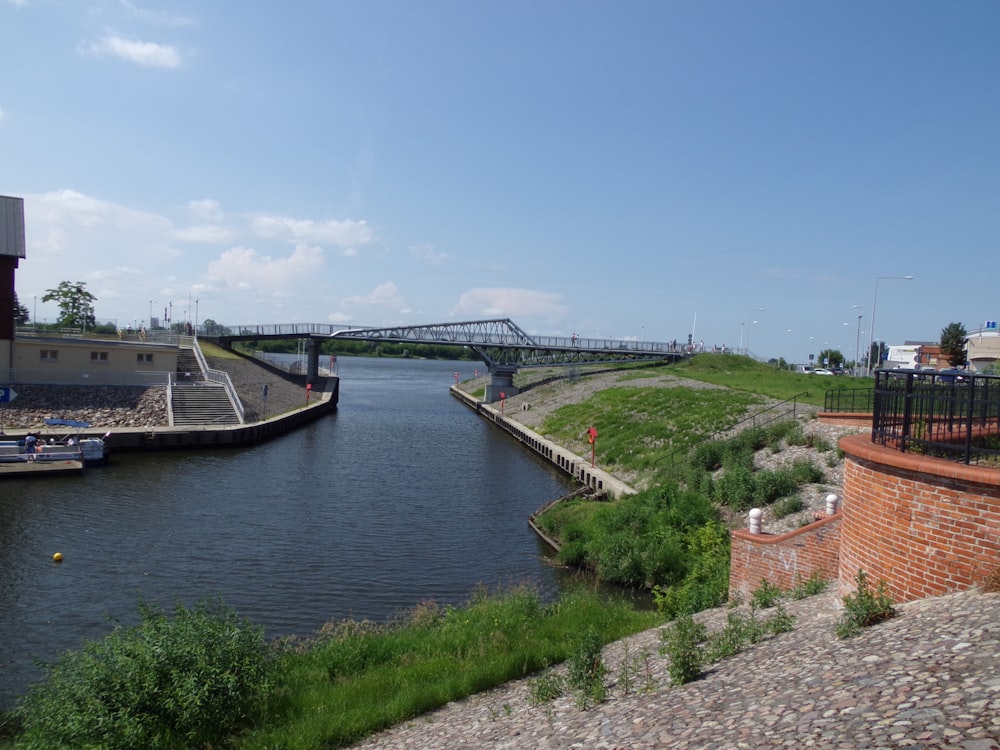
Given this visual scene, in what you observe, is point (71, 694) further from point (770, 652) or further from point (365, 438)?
point (365, 438)

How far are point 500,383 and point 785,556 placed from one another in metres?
70.8

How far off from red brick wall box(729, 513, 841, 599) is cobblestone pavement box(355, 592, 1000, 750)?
201cm

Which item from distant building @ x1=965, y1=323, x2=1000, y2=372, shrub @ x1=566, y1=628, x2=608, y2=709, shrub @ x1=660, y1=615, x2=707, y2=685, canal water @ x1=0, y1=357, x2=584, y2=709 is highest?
distant building @ x1=965, y1=323, x2=1000, y2=372

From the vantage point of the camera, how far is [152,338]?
63.6m

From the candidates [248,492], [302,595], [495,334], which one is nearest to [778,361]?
[495,334]

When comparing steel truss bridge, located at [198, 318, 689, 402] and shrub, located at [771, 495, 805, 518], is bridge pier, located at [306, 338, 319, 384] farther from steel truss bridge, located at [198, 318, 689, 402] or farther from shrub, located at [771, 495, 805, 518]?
shrub, located at [771, 495, 805, 518]

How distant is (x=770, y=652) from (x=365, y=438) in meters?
44.8

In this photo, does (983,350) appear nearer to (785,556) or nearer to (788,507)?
(788,507)

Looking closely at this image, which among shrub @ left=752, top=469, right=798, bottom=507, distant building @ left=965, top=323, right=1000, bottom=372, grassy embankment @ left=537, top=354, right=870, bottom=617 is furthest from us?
distant building @ left=965, top=323, right=1000, bottom=372

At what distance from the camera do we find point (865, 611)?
8.48 meters

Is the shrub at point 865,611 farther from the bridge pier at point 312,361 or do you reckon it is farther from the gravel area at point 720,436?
the bridge pier at point 312,361

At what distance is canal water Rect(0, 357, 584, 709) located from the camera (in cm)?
1767

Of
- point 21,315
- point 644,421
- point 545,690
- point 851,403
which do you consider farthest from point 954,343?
point 21,315

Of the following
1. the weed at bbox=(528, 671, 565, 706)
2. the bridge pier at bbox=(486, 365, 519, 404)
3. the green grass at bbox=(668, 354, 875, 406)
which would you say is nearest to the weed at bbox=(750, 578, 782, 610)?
the weed at bbox=(528, 671, 565, 706)
